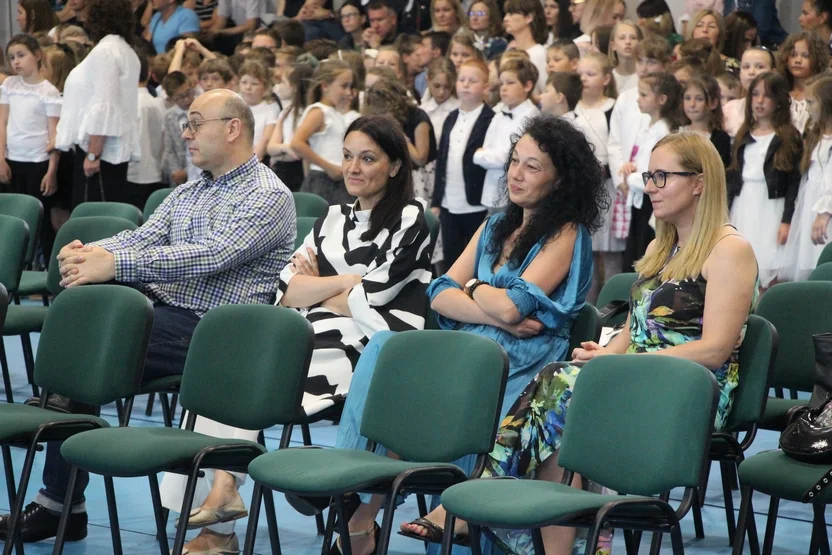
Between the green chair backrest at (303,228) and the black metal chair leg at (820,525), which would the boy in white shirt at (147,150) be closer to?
the green chair backrest at (303,228)

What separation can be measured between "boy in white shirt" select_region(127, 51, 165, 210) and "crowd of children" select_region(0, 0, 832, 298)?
10 mm

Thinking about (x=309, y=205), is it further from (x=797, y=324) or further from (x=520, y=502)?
(x=520, y=502)

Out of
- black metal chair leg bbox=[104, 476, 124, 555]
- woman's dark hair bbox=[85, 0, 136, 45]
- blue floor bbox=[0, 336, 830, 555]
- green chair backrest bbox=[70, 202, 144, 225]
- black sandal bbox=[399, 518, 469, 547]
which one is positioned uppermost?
woman's dark hair bbox=[85, 0, 136, 45]

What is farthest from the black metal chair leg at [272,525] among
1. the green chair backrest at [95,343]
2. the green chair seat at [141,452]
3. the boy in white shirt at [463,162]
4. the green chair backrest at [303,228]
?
the boy in white shirt at [463,162]

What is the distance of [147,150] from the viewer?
8.42 m

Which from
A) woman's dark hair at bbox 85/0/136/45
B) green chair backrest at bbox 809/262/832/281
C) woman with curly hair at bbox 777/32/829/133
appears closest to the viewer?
green chair backrest at bbox 809/262/832/281

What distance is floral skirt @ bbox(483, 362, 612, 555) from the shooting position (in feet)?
10.9

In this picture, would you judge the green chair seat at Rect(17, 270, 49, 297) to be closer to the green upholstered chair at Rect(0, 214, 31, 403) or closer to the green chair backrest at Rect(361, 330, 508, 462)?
the green upholstered chair at Rect(0, 214, 31, 403)

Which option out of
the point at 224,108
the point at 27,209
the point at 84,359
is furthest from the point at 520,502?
the point at 27,209

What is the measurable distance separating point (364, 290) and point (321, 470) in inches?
40.9

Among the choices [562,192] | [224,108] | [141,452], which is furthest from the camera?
[224,108]

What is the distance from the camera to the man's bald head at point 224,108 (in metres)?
4.40

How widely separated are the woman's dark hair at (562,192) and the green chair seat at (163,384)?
3.75 feet

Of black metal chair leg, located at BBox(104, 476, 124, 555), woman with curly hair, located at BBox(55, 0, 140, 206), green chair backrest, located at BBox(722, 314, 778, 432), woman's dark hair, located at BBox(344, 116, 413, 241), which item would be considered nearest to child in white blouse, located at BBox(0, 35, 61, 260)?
woman with curly hair, located at BBox(55, 0, 140, 206)
